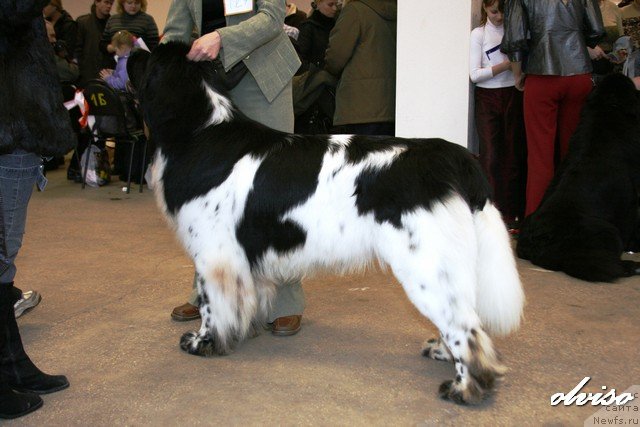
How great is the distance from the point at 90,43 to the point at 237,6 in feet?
22.2

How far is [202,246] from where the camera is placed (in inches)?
120

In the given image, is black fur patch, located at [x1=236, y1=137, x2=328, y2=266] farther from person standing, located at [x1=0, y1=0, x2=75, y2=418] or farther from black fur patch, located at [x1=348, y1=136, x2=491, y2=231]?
person standing, located at [x1=0, y1=0, x2=75, y2=418]

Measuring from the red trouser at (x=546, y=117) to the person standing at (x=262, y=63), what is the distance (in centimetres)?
247

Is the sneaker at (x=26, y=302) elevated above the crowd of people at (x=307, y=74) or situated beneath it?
situated beneath

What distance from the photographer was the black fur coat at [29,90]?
236 cm

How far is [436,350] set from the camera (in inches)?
121

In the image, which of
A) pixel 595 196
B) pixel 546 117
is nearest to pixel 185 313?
pixel 595 196

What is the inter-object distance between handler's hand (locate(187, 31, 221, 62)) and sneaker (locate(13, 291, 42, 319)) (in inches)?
71.1

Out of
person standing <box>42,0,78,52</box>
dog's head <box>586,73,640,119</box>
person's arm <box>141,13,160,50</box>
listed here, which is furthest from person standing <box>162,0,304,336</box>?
person standing <box>42,0,78,52</box>

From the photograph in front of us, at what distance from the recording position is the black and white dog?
263 cm

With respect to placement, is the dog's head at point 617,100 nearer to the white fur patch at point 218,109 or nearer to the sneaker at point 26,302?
the white fur patch at point 218,109

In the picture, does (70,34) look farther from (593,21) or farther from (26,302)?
(593,21)

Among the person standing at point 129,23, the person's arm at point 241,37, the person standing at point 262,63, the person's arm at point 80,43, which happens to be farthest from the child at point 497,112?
the person's arm at point 80,43

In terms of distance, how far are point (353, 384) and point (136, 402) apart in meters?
0.93
